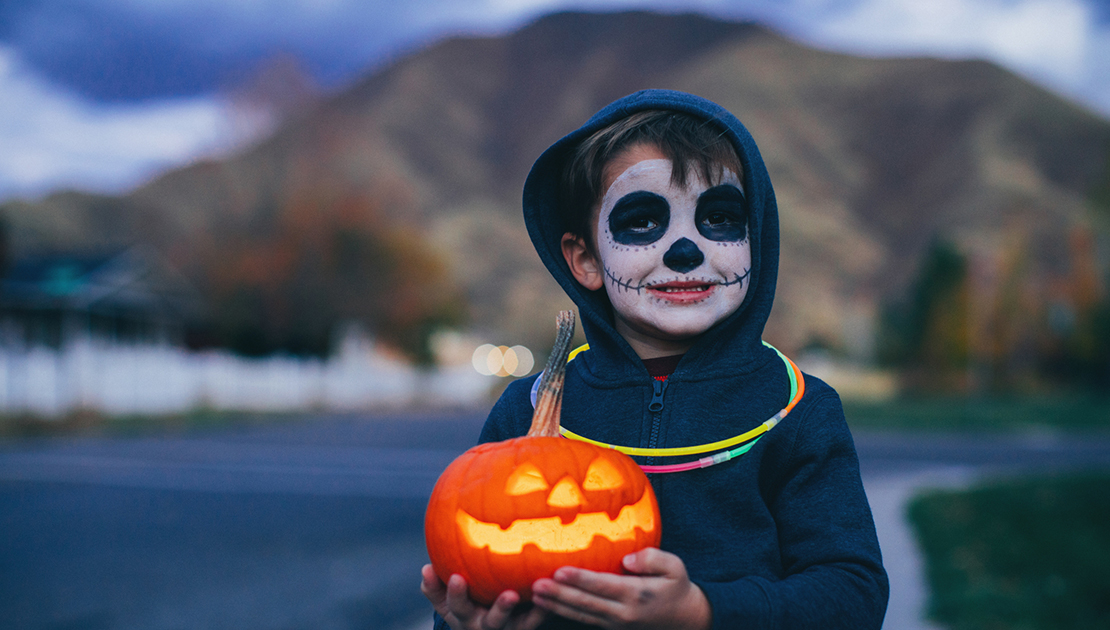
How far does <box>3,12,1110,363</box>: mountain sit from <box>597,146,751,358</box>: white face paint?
30.8 meters

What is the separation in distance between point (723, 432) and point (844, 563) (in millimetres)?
311

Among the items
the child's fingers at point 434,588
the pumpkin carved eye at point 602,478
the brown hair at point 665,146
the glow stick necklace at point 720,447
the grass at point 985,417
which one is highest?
the brown hair at point 665,146

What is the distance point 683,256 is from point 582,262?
319 millimetres

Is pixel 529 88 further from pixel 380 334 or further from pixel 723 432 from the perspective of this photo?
pixel 723 432

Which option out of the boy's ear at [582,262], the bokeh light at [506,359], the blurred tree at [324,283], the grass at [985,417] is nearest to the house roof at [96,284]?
the blurred tree at [324,283]

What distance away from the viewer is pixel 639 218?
1711mm

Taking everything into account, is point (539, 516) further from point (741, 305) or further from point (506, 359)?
point (506, 359)

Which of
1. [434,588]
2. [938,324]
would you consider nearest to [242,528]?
[434,588]

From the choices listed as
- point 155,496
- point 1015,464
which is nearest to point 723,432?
point 155,496

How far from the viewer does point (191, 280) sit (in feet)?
113

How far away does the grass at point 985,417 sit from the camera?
2195 cm

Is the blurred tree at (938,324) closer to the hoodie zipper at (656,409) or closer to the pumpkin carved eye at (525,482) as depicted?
the hoodie zipper at (656,409)

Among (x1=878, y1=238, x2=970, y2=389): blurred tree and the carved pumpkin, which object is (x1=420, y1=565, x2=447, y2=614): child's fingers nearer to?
the carved pumpkin

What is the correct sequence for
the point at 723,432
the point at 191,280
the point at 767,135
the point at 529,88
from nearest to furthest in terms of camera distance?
the point at 723,432 < the point at 191,280 < the point at 767,135 < the point at 529,88
